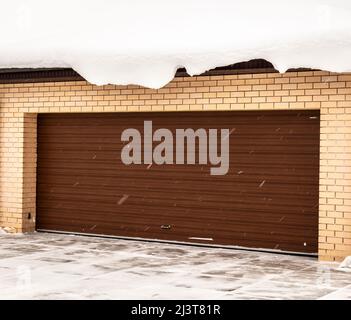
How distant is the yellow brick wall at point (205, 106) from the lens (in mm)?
9758

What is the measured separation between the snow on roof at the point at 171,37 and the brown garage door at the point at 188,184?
8.42ft

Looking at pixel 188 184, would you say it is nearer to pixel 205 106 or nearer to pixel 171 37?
pixel 205 106

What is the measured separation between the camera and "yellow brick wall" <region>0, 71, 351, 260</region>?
32.0ft

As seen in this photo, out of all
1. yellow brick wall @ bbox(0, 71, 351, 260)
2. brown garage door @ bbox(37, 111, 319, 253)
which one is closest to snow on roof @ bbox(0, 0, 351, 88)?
yellow brick wall @ bbox(0, 71, 351, 260)

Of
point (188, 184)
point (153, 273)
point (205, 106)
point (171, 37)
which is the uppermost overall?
point (171, 37)

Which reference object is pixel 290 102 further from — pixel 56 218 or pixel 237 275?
pixel 56 218

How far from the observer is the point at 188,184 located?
11.3 meters

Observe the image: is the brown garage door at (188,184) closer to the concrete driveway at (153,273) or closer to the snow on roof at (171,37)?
the concrete driveway at (153,273)

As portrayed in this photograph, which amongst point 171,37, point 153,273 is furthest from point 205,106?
point 153,273

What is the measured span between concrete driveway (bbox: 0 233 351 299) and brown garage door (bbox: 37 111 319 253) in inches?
15.4

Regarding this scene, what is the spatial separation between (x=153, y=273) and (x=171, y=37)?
280 centimetres

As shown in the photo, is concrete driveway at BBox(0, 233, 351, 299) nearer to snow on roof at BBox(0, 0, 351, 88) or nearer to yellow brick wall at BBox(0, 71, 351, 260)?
yellow brick wall at BBox(0, 71, 351, 260)

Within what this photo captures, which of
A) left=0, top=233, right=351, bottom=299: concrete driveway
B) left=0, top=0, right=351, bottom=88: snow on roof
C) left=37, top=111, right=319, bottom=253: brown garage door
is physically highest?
left=0, top=0, right=351, bottom=88: snow on roof

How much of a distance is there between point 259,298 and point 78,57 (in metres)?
3.58
